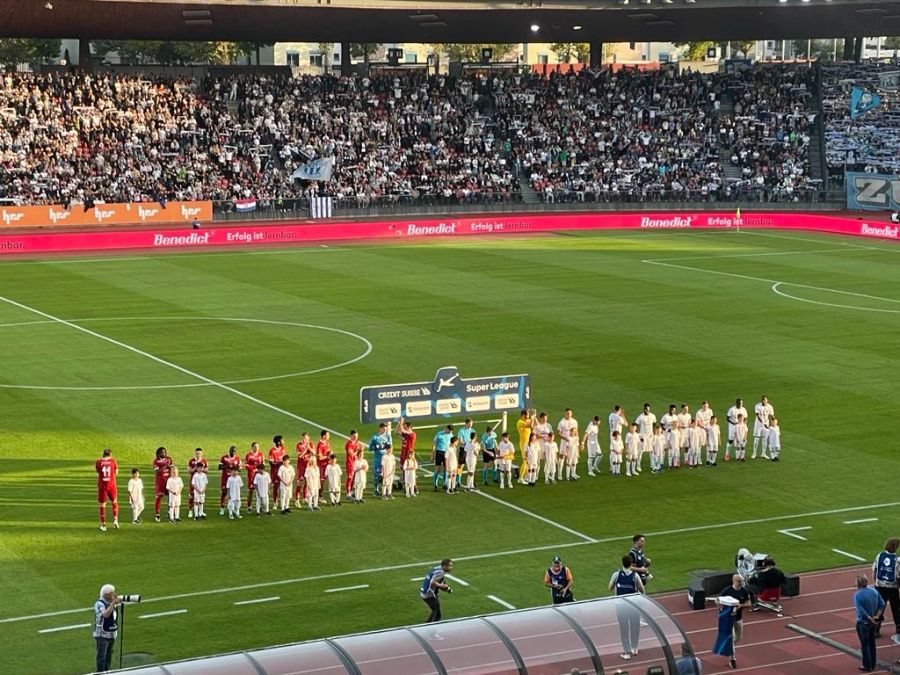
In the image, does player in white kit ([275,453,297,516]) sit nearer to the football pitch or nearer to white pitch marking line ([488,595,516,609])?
the football pitch

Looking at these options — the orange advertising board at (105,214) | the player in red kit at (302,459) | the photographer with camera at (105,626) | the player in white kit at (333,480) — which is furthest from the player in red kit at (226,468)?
the orange advertising board at (105,214)

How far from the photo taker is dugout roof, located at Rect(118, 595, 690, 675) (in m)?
15.1

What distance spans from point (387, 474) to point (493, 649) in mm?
12035

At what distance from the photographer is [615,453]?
97.3 feet

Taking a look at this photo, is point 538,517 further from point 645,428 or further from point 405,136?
point 405,136

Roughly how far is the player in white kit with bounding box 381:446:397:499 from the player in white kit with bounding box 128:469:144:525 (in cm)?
447

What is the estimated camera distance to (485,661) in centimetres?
1579

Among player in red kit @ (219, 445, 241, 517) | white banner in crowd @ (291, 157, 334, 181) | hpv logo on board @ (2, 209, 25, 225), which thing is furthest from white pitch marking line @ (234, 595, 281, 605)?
white banner in crowd @ (291, 157, 334, 181)

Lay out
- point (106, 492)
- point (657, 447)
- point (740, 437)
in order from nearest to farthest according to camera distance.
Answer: point (106, 492) → point (657, 447) → point (740, 437)

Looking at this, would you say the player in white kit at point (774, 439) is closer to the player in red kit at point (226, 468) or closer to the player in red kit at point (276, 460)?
the player in red kit at point (276, 460)

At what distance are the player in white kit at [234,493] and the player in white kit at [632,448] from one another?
784 cm

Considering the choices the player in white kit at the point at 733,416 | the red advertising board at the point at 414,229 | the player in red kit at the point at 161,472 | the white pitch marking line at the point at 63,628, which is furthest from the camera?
the red advertising board at the point at 414,229

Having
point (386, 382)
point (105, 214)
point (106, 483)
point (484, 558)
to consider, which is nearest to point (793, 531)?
point (484, 558)

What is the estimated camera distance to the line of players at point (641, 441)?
95.1 ft
